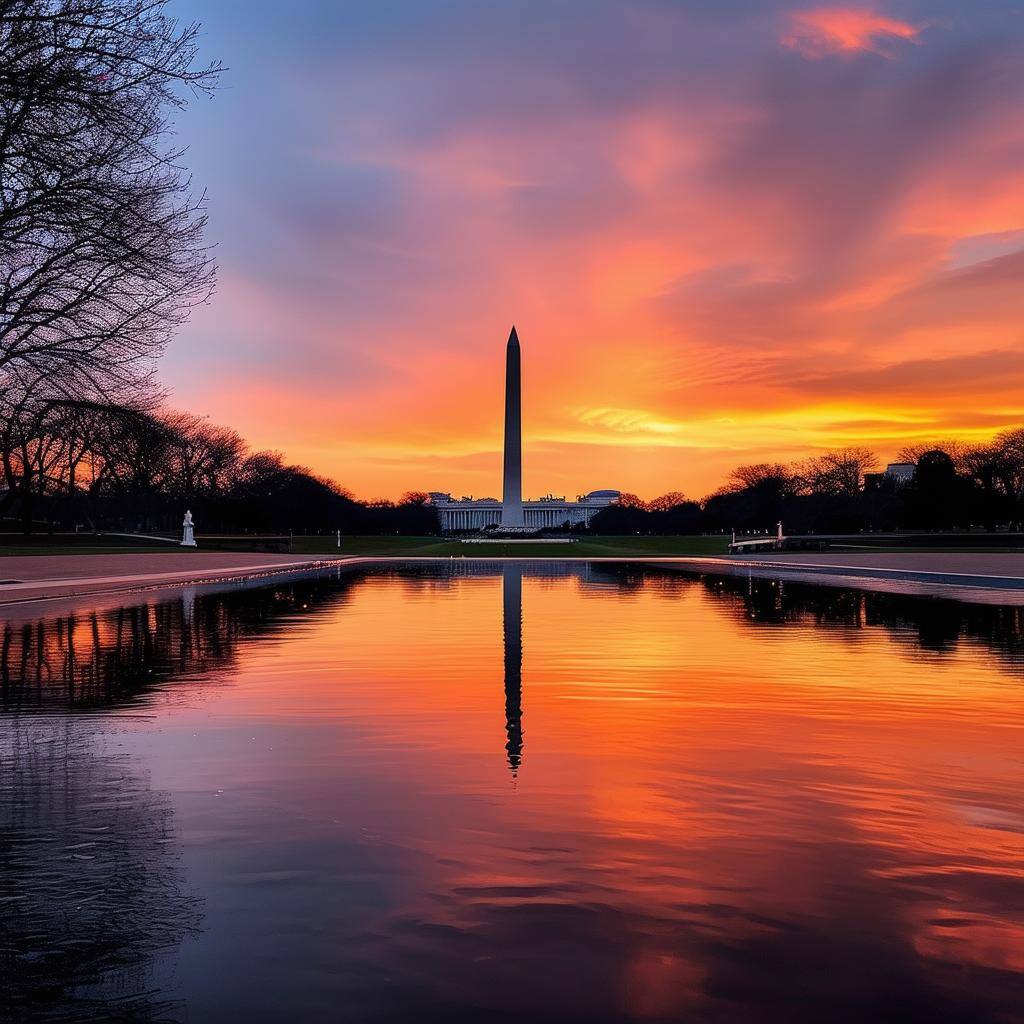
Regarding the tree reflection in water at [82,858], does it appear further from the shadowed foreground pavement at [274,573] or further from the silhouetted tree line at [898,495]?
the silhouetted tree line at [898,495]

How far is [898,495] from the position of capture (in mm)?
121875

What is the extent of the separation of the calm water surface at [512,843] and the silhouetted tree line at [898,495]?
303ft

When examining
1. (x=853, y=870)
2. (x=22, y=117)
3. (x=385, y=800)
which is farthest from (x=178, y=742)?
(x=22, y=117)

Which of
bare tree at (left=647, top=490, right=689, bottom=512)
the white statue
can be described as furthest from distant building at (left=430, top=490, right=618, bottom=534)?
the white statue

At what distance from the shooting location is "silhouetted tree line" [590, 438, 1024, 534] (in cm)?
11119

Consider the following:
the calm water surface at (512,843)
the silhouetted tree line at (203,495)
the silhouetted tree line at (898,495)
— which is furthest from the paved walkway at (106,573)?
the silhouetted tree line at (898,495)

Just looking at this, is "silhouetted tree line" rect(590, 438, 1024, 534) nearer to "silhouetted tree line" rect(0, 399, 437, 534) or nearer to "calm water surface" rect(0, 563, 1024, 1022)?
"silhouetted tree line" rect(0, 399, 437, 534)

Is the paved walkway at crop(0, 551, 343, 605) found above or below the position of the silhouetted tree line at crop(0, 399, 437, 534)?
below

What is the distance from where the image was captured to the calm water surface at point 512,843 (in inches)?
155

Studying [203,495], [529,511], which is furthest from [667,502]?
[203,495]

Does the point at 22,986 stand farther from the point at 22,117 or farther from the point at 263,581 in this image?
the point at 263,581

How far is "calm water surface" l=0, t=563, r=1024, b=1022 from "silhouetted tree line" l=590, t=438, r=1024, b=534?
92.4 m

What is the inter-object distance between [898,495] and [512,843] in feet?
411

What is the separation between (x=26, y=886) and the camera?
498cm
